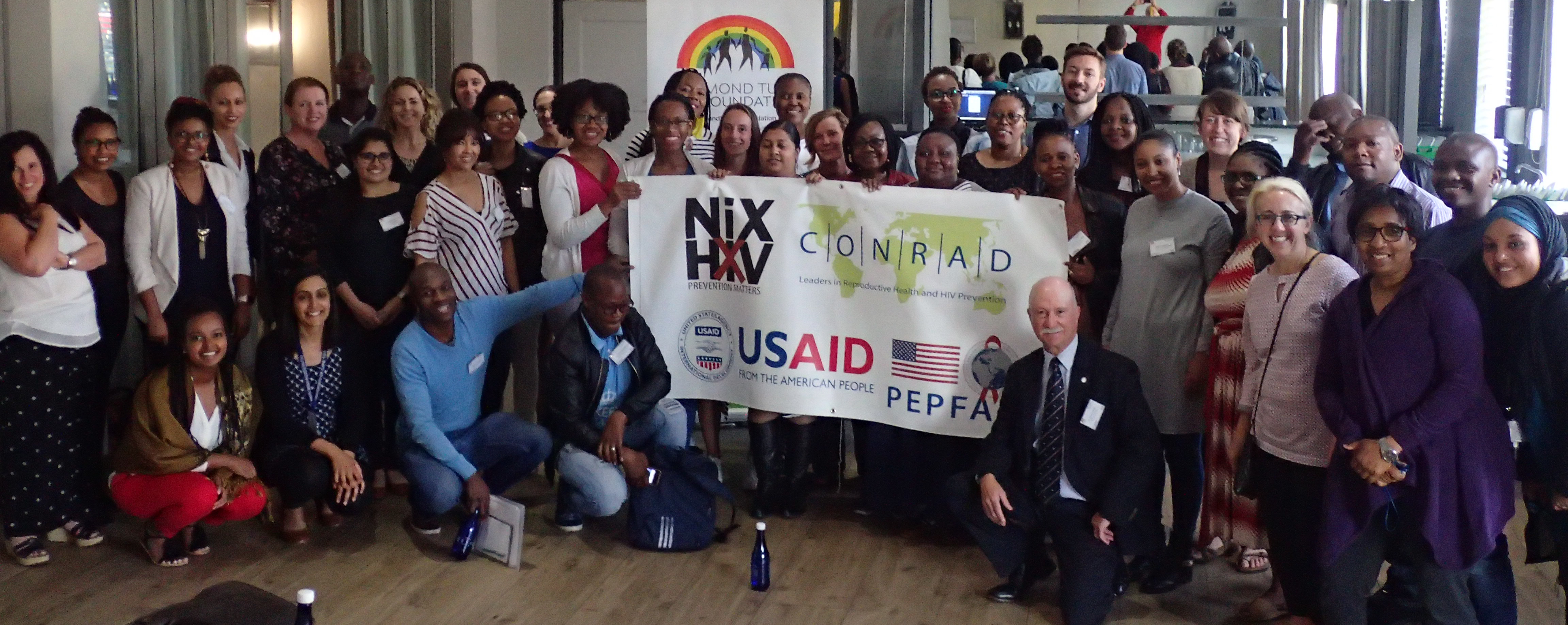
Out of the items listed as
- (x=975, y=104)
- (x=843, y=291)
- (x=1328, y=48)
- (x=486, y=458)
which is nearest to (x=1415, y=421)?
(x=843, y=291)

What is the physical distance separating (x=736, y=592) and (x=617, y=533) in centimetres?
68

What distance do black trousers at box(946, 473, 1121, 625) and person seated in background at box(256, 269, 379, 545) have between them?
6.16 feet

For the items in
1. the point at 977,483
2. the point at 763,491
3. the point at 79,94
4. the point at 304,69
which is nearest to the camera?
the point at 977,483

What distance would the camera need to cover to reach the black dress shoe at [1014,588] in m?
3.73

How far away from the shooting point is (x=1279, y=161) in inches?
149

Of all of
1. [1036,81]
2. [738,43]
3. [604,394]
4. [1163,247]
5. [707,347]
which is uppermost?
[1036,81]

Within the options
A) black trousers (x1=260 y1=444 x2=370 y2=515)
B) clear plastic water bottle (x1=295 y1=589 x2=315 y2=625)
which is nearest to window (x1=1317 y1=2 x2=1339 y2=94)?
black trousers (x1=260 y1=444 x2=370 y2=515)

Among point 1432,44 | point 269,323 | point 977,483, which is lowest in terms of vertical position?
point 977,483

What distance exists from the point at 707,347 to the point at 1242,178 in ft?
5.79

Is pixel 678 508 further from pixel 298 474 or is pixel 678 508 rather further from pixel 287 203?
pixel 287 203

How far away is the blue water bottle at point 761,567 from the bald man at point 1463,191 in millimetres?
1881

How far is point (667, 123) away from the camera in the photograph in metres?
4.43

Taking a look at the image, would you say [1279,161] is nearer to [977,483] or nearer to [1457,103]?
[977,483]

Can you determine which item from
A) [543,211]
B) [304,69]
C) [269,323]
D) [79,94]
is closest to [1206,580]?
[543,211]
